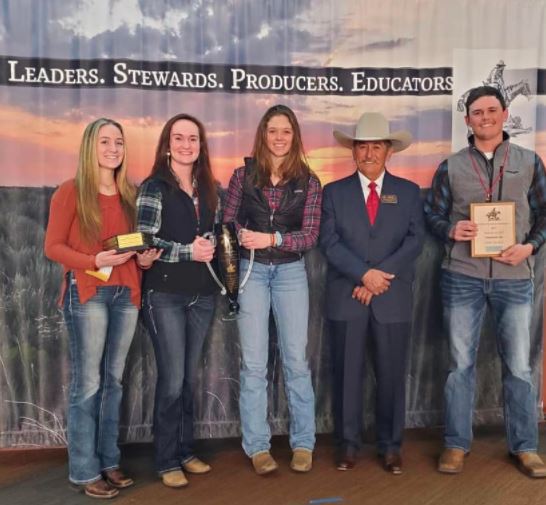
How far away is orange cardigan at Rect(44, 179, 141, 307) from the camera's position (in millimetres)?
2582

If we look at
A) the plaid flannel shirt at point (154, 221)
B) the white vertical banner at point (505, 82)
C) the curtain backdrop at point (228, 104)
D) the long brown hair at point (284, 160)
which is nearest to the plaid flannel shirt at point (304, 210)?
the long brown hair at point (284, 160)

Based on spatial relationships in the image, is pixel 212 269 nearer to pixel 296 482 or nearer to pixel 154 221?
pixel 154 221

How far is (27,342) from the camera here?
322cm

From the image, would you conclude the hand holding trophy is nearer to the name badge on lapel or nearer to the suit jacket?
the suit jacket

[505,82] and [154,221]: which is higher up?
[505,82]

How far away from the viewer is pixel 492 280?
3.03 meters

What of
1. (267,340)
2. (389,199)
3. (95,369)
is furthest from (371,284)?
(95,369)

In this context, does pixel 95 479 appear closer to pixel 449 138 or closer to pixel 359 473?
pixel 359 473

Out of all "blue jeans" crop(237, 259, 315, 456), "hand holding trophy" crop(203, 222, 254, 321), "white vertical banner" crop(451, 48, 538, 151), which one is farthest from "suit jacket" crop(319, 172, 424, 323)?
"white vertical banner" crop(451, 48, 538, 151)

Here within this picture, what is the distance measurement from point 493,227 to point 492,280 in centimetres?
27

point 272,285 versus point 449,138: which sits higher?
point 449,138

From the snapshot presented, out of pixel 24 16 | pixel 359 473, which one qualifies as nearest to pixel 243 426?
pixel 359 473

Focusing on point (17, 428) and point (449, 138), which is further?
point (449, 138)

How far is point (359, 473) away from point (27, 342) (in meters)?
1.85
